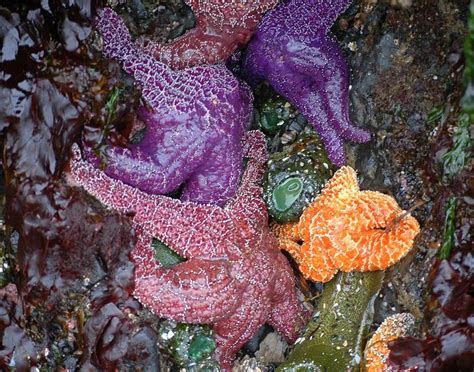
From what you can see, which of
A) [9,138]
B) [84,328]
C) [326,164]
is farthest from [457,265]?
[9,138]

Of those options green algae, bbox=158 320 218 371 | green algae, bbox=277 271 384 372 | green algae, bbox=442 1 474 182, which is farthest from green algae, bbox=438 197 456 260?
green algae, bbox=158 320 218 371

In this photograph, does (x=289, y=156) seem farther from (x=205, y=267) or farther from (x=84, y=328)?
(x=84, y=328)

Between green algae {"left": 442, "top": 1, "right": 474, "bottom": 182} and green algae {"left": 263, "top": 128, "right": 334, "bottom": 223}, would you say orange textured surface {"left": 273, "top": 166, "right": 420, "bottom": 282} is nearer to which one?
green algae {"left": 263, "top": 128, "right": 334, "bottom": 223}

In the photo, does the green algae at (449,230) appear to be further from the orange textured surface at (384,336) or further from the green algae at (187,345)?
the green algae at (187,345)

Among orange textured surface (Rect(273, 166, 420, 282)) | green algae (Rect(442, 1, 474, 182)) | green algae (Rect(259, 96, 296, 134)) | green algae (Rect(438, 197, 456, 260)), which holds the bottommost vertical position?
orange textured surface (Rect(273, 166, 420, 282))

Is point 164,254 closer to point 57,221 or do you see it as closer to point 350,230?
Answer: point 57,221
